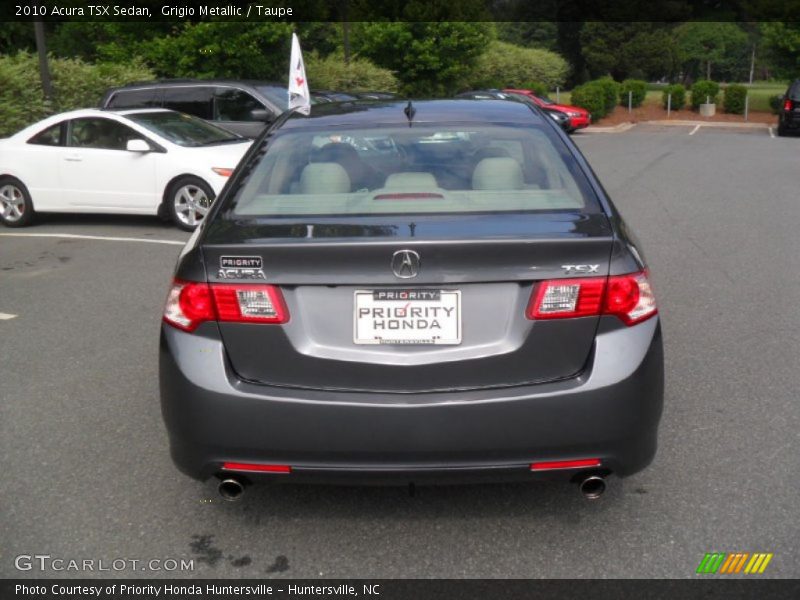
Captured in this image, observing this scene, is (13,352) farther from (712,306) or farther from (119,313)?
(712,306)

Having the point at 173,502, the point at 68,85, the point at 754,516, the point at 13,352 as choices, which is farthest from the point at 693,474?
the point at 68,85

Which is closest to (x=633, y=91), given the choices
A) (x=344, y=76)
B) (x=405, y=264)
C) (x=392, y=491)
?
(x=344, y=76)

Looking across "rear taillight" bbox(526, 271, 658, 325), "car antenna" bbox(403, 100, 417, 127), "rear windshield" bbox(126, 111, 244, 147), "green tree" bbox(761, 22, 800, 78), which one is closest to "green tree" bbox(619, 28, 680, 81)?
"green tree" bbox(761, 22, 800, 78)

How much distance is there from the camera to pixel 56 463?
4.16 m

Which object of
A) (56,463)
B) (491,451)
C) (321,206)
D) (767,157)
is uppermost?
(321,206)

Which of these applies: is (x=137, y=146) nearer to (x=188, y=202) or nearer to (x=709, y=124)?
(x=188, y=202)

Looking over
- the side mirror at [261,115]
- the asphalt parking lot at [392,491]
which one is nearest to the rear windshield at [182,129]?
the side mirror at [261,115]

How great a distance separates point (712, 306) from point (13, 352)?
4.89 meters

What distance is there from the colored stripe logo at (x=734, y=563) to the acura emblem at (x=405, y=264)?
1449mm

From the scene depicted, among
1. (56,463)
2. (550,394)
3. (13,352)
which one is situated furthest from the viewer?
(13,352)

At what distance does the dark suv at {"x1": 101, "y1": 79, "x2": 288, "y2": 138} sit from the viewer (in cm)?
1391

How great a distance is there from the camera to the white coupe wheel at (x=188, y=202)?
1058cm

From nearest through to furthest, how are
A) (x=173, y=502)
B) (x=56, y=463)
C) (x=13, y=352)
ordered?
1. (x=173, y=502)
2. (x=56, y=463)
3. (x=13, y=352)

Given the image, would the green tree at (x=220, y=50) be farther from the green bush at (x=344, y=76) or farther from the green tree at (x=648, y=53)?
the green tree at (x=648, y=53)
